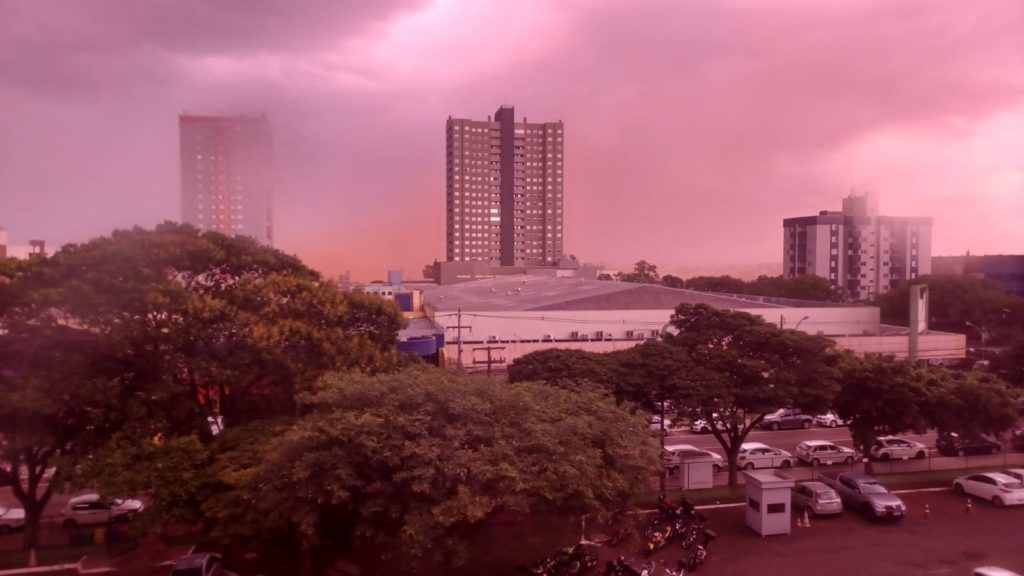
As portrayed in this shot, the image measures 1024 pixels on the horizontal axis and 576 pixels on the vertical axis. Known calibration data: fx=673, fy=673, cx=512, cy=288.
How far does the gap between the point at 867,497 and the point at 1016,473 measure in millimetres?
5729

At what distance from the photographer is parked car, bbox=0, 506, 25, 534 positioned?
17.2 metres

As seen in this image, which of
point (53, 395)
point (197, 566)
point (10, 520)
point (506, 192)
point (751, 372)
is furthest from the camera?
point (506, 192)

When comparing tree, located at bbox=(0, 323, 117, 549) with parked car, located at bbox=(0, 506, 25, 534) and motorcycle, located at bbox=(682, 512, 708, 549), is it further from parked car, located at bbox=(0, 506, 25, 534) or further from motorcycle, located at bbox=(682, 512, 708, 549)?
motorcycle, located at bbox=(682, 512, 708, 549)

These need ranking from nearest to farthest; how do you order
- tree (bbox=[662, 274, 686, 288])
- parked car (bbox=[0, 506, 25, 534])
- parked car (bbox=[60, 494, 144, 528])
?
parked car (bbox=[0, 506, 25, 534]) → parked car (bbox=[60, 494, 144, 528]) → tree (bbox=[662, 274, 686, 288])

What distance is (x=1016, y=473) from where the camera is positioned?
1916 centimetres

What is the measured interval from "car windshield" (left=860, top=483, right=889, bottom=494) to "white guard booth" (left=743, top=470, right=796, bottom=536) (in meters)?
2.88

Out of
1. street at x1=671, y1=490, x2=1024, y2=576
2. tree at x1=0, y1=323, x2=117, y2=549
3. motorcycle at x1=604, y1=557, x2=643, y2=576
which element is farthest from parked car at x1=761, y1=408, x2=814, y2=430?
tree at x1=0, y1=323, x2=117, y2=549

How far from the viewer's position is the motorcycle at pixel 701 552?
14.0 meters

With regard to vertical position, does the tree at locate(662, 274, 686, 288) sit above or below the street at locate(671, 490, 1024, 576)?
above

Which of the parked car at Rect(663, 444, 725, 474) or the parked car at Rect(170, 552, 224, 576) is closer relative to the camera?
the parked car at Rect(170, 552, 224, 576)

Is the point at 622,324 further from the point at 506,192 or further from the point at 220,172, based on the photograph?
the point at 506,192

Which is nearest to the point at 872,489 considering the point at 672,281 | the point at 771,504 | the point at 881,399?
the point at 881,399

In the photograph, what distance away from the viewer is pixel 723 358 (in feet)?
61.9

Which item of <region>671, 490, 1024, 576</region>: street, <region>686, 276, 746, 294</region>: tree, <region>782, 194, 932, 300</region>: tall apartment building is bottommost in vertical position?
<region>671, 490, 1024, 576</region>: street
